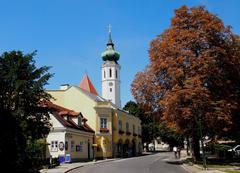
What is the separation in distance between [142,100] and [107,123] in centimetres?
2140

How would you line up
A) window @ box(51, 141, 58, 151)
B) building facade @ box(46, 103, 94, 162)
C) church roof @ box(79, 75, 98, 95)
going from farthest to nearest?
church roof @ box(79, 75, 98, 95)
window @ box(51, 141, 58, 151)
building facade @ box(46, 103, 94, 162)

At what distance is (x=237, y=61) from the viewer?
38.1m

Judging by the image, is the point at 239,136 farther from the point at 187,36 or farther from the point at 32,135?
the point at 32,135

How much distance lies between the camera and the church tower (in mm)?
112062

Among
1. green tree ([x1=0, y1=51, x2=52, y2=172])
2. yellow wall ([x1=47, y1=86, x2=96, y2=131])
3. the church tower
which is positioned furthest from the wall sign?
the church tower

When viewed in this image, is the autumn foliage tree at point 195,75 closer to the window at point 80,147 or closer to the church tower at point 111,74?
the window at point 80,147

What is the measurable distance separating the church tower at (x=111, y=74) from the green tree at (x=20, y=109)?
278 feet

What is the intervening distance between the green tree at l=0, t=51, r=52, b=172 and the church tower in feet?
278

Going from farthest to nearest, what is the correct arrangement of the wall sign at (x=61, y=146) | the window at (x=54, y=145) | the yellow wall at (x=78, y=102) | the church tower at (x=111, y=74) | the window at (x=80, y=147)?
the church tower at (x=111, y=74), the yellow wall at (x=78, y=102), the window at (x=80, y=147), the window at (x=54, y=145), the wall sign at (x=61, y=146)

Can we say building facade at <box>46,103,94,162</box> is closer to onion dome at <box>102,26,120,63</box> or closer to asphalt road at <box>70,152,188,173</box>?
asphalt road at <box>70,152,188,173</box>

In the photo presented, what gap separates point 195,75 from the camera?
36156 millimetres

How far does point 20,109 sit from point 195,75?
1700 centimetres

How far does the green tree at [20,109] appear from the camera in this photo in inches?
803

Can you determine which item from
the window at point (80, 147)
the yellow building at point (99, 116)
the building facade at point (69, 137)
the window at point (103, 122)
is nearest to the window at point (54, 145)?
the building facade at point (69, 137)
